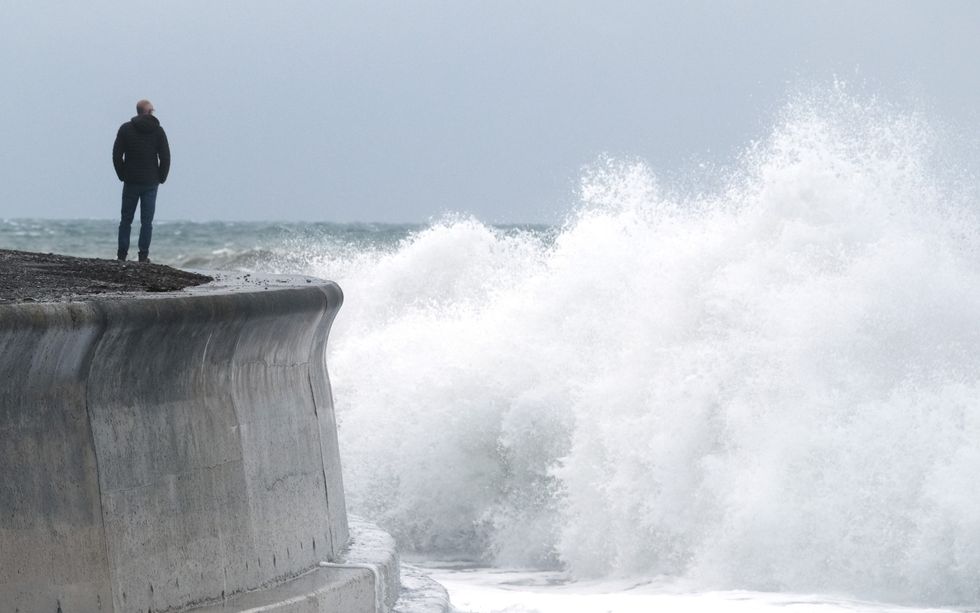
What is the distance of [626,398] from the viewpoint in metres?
8.55

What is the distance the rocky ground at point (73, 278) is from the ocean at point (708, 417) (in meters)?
1.87

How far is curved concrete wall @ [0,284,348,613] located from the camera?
9.87 feet

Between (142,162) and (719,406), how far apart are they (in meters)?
3.86

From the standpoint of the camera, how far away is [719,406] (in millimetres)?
7875

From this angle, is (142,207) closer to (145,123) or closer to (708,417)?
(145,123)

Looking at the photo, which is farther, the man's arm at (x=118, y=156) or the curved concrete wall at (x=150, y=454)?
the man's arm at (x=118, y=156)

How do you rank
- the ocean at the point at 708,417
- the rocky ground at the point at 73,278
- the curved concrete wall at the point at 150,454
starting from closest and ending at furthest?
1. the curved concrete wall at the point at 150,454
2. the rocky ground at the point at 73,278
3. the ocean at the point at 708,417

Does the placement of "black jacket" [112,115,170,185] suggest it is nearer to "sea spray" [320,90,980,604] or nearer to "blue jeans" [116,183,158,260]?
"blue jeans" [116,183,158,260]

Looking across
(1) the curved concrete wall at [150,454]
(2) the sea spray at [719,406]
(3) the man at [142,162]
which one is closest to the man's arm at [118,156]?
(3) the man at [142,162]

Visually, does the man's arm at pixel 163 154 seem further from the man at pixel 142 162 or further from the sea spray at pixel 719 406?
the sea spray at pixel 719 406

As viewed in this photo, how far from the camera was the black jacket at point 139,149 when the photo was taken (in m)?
8.14

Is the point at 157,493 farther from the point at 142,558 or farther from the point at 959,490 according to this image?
the point at 959,490

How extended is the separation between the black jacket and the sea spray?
266 centimetres

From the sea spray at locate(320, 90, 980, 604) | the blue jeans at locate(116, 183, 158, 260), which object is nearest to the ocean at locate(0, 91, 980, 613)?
the sea spray at locate(320, 90, 980, 604)
